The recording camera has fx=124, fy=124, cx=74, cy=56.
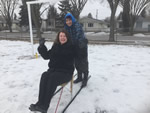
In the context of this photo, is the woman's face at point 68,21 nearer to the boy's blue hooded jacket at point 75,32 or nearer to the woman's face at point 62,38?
the boy's blue hooded jacket at point 75,32

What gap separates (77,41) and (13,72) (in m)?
2.63

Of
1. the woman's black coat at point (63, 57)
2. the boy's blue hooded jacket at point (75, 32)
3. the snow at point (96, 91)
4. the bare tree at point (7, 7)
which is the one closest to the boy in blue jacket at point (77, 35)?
the boy's blue hooded jacket at point (75, 32)

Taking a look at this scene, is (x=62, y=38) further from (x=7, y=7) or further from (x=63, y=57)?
(x=7, y=7)

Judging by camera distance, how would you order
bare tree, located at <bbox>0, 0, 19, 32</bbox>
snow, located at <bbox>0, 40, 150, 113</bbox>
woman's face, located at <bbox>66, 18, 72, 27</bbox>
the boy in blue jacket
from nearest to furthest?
snow, located at <bbox>0, 40, 150, 113</bbox> → the boy in blue jacket → woman's face, located at <bbox>66, 18, 72, 27</bbox> → bare tree, located at <bbox>0, 0, 19, 32</bbox>

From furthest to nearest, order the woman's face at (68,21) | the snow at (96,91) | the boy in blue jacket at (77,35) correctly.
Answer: the woman's face at (68,21) < the boy in blue jacket at (77,35) < the snow at (96,91)

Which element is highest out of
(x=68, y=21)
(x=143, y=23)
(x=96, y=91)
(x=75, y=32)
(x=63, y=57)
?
(x=143, y=23)

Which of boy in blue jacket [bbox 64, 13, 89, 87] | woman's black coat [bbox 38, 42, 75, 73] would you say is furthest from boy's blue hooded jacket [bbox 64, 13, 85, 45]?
woman's black coat [bbox 38, 42, 75, 73]

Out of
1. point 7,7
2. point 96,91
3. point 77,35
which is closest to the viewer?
point 77,35

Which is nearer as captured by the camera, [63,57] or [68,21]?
[63,57]

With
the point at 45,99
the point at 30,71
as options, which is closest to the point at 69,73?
the point at 45,99

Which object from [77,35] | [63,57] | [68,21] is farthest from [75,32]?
[63,57]

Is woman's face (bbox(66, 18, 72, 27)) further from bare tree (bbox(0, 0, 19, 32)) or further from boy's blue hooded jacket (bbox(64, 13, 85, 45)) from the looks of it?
bare tree (bbox(0, 0, 19, 32))

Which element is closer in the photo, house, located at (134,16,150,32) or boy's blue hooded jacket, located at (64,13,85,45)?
boy's blue hooded jacket, located at (64,13,85,45)

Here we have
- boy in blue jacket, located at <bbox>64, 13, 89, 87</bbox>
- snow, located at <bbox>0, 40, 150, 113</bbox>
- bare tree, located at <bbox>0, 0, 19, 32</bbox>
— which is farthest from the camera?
bare tree, located at <bbox>0, 0, 19, 32</bbox>
